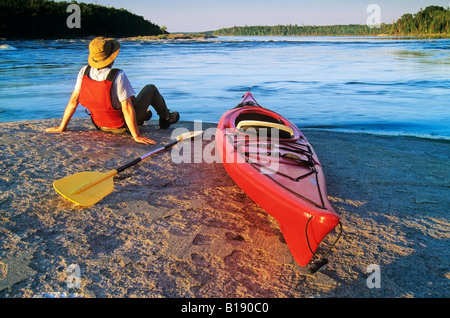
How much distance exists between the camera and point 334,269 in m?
2.30

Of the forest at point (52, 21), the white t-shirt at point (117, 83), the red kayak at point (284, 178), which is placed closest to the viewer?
the red kayak at point (284, 178)

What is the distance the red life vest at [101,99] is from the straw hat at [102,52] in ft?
0.42

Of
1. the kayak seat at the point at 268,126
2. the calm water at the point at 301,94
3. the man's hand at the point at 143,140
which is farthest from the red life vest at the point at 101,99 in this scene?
the calm water at the point at 301,94

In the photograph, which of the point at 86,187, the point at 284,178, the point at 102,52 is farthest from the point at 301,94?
the point at 86,187

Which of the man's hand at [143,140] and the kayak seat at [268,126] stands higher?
the kayak seat at [268,126]

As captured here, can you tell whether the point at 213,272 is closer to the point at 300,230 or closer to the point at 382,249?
the point at 300,230

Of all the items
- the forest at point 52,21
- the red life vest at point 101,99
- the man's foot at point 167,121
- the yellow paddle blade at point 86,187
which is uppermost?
the forest at point 52,21

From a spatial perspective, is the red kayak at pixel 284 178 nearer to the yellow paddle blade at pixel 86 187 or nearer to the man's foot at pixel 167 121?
the yellow paddle blade at pixel 86 187

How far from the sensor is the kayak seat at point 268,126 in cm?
385

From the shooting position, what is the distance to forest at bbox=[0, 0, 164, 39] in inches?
1850

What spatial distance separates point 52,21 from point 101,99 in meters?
58.8

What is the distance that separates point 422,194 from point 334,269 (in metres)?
1.80

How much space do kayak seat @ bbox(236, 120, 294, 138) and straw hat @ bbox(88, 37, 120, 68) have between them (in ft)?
6.04
